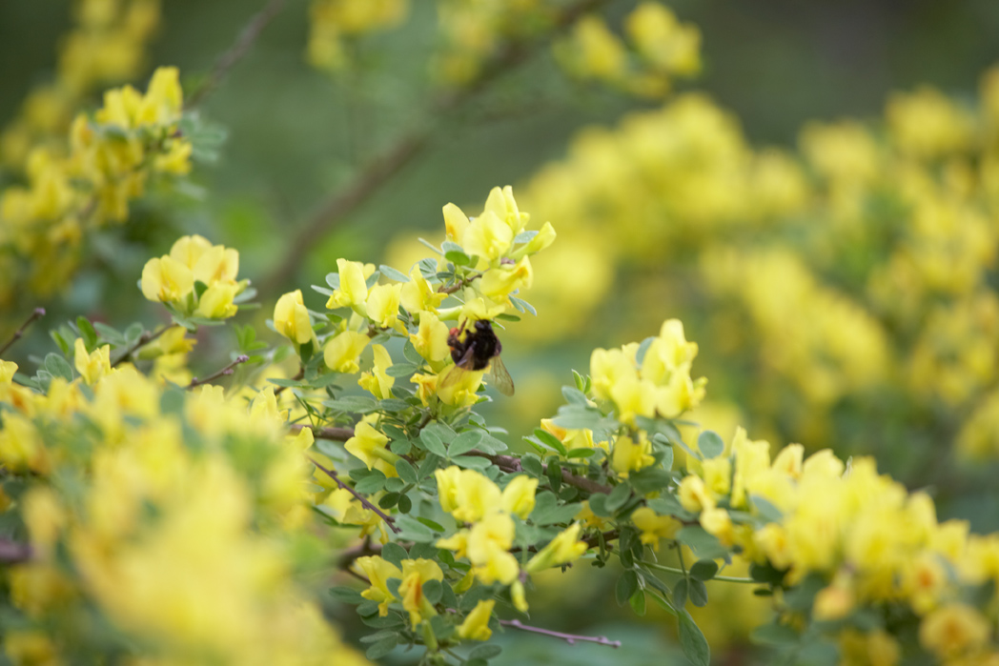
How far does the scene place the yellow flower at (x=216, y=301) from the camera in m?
0.66

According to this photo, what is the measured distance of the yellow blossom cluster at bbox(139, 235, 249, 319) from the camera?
663 millimetres

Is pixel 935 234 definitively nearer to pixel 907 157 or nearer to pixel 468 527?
pixel 907 157

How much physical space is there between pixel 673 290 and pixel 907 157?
72 centimetres

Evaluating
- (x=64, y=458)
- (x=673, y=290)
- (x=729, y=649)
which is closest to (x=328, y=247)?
(x=673, y=290)

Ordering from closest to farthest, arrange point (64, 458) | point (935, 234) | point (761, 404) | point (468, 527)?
point (64, 458) < point (468, 527) < point (935, 234) < point (761, 404)

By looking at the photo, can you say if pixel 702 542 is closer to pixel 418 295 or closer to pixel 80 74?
pixel 418 295

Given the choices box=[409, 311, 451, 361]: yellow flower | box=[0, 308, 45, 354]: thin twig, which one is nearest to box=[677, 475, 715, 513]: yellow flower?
box=[409, 311, 451, 361]: yellow flower

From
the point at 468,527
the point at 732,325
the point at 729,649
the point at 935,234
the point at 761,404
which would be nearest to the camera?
the point at 468,527

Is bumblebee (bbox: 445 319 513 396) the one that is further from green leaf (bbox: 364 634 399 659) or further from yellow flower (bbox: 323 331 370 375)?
green leaf (bbox: 364 634 399 659)

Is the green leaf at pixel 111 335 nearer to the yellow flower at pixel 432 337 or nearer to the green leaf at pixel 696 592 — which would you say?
the yellow flower at pixel 432 337

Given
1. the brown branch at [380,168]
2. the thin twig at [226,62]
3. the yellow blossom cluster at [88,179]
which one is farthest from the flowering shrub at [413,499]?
the brown branch at [380,168]

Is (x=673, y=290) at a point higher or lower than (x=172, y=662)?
higher

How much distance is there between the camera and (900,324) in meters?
1.65

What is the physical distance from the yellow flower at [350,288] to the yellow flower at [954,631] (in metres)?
0.47
